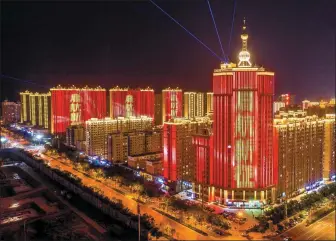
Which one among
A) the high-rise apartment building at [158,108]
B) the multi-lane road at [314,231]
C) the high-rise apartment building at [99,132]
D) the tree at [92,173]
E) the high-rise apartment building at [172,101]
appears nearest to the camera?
the multi-lane road at [314,231]

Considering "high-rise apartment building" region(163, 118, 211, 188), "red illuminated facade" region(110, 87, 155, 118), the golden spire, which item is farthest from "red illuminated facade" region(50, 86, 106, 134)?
the golden spire

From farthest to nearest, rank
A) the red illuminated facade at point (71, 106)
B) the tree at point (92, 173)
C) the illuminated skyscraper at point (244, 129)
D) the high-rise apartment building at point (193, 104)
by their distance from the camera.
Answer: the high-rise apartment building at point (193, 104) → the red illuminated facade at point (71, 106) → the tree at point (92, 173) → the illuminated skyscraper at point (244, 129)

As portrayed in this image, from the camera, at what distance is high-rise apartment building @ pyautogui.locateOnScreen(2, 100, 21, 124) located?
21.3 m

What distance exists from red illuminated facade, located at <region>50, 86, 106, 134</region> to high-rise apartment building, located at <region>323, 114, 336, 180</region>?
9.96 meters

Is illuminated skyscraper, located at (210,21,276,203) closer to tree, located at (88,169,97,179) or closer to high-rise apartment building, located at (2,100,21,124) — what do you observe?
tree, located at (88,169,97,179)

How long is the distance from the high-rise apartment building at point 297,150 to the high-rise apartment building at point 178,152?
6.16 ft

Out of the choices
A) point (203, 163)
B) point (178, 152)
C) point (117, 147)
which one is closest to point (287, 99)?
point (178, 152)

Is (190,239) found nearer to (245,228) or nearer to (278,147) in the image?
(245,228)

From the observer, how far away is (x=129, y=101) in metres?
16.2

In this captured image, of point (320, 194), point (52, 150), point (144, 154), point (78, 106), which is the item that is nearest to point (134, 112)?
point (78, 106)

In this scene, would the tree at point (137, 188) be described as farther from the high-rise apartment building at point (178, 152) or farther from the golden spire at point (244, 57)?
the golden spire at point (244, 57)

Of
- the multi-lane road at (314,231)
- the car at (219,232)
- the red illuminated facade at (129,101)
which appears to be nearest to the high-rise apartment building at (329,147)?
the multi-lane road at (314,231)

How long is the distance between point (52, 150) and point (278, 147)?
8520mm

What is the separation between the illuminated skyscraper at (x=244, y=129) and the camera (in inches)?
277
